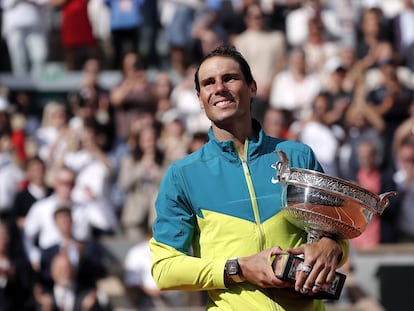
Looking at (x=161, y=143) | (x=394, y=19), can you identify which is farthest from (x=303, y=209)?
(x=394, y=19)

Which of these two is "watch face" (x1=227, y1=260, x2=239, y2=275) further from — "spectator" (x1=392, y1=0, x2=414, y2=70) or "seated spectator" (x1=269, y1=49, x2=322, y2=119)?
"spectator" (x1=392, y1=0, x2=414, y2=70)

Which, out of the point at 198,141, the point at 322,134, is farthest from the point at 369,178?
the point at 198,141

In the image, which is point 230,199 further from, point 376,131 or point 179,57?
point 179,57

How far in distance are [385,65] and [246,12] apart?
7.44 ft

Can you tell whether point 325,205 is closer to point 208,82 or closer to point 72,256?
point 208,82

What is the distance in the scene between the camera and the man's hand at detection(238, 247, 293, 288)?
14.8 ft

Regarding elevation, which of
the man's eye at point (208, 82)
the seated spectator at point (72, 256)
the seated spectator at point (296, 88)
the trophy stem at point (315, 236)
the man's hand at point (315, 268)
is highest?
the man's eye at point (208, 82)

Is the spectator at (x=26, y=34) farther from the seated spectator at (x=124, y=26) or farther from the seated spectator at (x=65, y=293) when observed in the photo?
the seated spectator at (x=65, y=293)

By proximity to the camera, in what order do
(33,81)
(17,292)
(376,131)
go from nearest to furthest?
1. (17,292)
2. (376,131)
3. (33,81)

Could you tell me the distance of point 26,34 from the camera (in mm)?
16453

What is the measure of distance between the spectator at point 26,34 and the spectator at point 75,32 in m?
0.28

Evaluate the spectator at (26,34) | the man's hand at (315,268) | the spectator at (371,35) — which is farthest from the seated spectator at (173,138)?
the man's hand at (315,268)

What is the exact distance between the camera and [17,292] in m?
10.5

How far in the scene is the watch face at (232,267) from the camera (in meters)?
4.64
